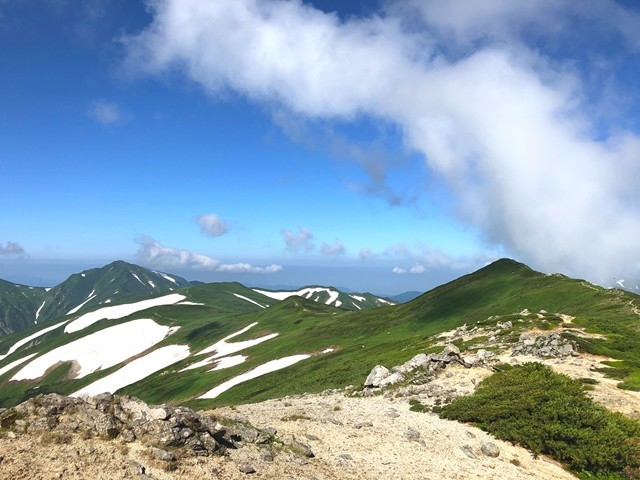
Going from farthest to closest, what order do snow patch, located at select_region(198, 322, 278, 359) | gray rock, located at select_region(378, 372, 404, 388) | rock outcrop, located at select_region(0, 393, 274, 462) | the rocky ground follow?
snow patch, located at select_region(198, 322, 278, 359), gray rock, located at select_region(378, 372, 404, 388), rock outcrop, located at select_region(0, 393, 274, 462), the rocky ground

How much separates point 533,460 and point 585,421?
4.23 meters

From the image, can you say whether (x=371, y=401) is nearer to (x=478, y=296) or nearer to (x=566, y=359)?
(x=566, y=359)

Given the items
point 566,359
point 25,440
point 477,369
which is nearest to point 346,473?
point 25,440

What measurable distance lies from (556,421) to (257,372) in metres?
71.6

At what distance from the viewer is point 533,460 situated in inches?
985

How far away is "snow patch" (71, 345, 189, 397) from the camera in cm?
13525

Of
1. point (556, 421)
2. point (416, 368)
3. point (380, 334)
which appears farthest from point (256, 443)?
A: point (380, 334)

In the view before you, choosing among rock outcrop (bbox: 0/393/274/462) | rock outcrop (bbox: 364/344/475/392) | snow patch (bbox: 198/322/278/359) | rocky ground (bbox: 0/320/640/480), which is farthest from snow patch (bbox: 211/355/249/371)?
rock outcrop (bbox: 0/393/274/462)

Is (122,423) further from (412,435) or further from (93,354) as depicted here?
(93,354)

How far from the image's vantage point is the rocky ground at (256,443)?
17.3 meters

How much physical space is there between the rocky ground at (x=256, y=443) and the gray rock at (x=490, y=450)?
55 mm

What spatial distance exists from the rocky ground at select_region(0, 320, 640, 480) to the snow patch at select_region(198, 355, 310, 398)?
169 ft

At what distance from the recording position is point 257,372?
297 feet

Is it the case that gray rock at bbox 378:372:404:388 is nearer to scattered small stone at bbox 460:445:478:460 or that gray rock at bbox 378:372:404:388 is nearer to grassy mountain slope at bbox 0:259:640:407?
grassy mountain slope at bbox 0:259:640:407
